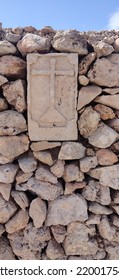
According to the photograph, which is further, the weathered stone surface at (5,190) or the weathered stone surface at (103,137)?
the weathered stone surface at (5,190)

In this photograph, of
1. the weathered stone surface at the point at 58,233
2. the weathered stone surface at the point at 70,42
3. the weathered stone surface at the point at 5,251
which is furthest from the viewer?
the weathered stone surface at the point at 5,251

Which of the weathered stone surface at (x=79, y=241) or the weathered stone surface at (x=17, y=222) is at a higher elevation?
the weathered stone surface at (x=17, y=222)

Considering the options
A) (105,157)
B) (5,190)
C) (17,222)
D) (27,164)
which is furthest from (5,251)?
(105,157)

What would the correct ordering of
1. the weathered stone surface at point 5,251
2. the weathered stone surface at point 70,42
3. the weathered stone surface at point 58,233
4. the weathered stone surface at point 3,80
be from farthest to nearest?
the weathered stone surface at point 5,251 → the weathered stone surface at point 58,233 → the weathered stone surface at point 3,80 → the weathered stone surface at point 70,42

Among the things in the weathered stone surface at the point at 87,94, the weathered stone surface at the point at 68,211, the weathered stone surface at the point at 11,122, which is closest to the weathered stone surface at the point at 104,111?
the weathered stone surface at the point at 87,94

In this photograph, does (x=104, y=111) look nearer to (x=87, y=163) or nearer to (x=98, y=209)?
(x=87, y=163)

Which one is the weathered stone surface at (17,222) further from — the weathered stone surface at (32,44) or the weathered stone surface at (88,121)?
the weathered stone surface at (32,44)

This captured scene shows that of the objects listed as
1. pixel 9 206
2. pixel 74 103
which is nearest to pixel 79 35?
pixel 74 103
